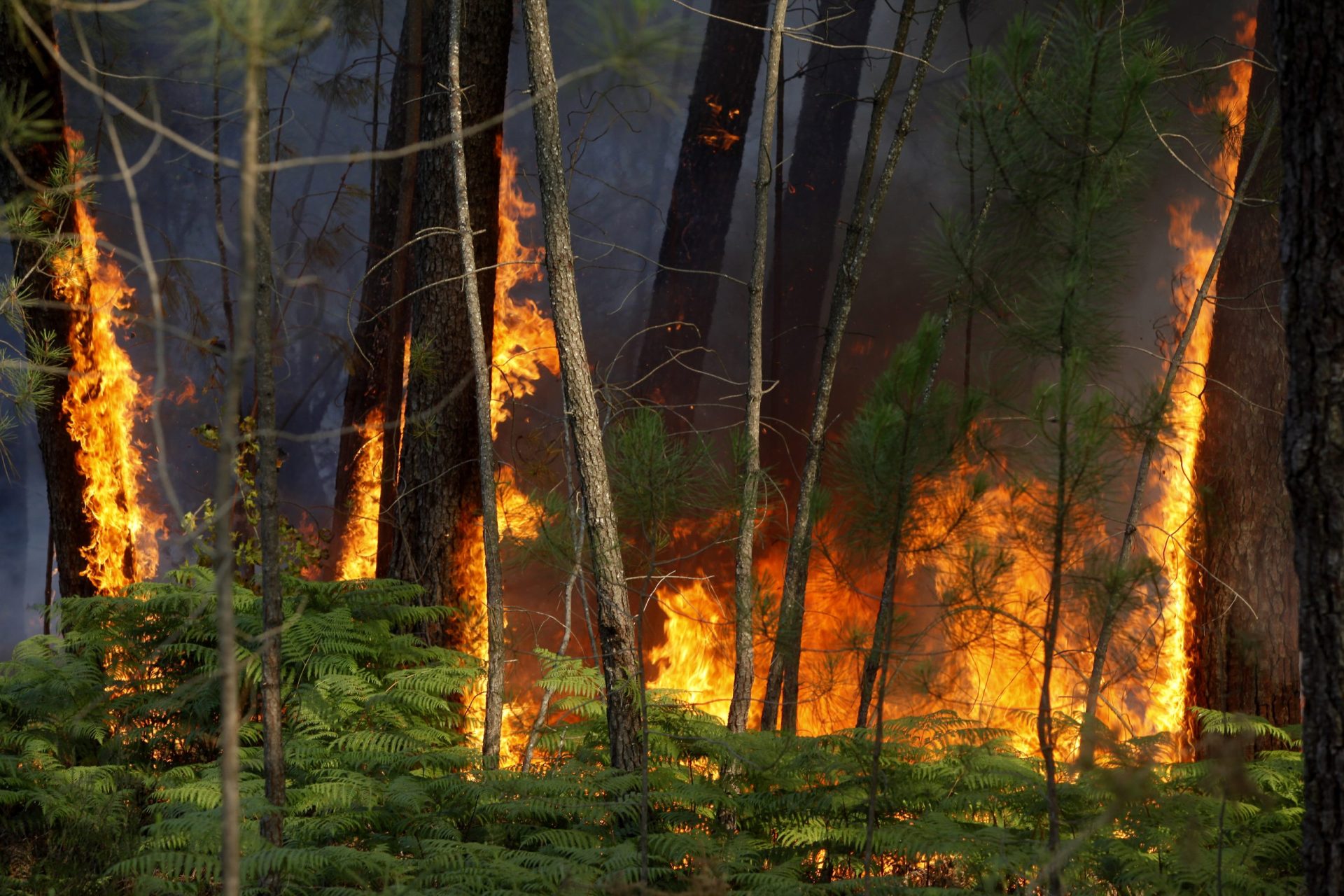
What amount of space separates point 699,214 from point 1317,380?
574cm

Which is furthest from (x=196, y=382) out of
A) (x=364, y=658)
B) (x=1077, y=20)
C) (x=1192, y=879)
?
(x=1192, y=879)

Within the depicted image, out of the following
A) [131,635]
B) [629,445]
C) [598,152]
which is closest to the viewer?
[629,445]

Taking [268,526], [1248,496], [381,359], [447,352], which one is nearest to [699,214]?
[381,359]

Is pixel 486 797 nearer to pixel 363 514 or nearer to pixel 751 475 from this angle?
pixel 751 475

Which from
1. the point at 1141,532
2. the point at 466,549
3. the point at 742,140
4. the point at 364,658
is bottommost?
the point at 364,658

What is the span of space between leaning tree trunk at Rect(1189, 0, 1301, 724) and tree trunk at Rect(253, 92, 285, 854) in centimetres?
445

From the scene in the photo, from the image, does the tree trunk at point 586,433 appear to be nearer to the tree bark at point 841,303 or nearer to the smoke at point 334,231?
the tree bark at point 841,303

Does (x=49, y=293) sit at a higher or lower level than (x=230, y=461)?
higher

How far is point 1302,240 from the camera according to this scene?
1.98 metres

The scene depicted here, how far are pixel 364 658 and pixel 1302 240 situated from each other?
12.7 feet

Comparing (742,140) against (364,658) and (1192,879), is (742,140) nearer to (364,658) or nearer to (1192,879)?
(364,658)

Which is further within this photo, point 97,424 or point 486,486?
point 97,424

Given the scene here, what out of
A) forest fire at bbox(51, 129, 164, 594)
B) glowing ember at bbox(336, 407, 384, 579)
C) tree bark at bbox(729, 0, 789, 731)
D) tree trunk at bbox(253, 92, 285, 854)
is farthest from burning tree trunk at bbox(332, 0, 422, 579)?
tree trunk at bbox(253, 92, 285, 854)

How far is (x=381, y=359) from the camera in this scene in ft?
21.8
